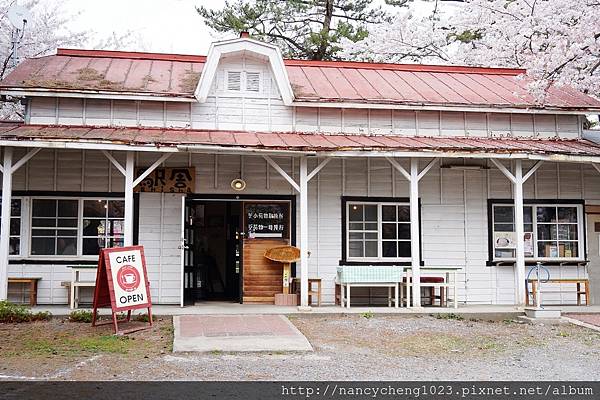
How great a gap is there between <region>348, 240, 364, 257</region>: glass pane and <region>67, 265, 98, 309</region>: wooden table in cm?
518

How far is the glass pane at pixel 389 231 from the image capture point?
14016mm

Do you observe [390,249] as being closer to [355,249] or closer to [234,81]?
[355,249]

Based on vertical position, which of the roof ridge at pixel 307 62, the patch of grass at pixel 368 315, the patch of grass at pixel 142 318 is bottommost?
the patch of grass at pixel 368 315

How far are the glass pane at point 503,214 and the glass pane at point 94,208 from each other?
826 centimetres

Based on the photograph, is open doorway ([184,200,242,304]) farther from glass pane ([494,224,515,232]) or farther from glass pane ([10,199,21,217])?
glass pane ([494,224,515,232])

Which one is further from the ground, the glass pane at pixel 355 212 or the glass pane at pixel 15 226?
the glass pane at pixel 355 212

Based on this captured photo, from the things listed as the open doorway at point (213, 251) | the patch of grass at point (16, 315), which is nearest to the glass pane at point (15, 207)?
the patch of grass at point (16, 315)

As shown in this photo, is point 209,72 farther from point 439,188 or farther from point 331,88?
point 439,188

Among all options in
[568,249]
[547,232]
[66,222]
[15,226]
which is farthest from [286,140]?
[568,249]

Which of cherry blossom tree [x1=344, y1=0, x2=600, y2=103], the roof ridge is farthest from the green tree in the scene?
the roof ridge

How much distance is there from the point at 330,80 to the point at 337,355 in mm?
8315

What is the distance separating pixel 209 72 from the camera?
13.4 m

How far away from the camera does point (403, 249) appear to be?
1400 centimetres

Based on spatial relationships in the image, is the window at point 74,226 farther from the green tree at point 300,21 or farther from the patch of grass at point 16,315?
the green tree at point 300,21
